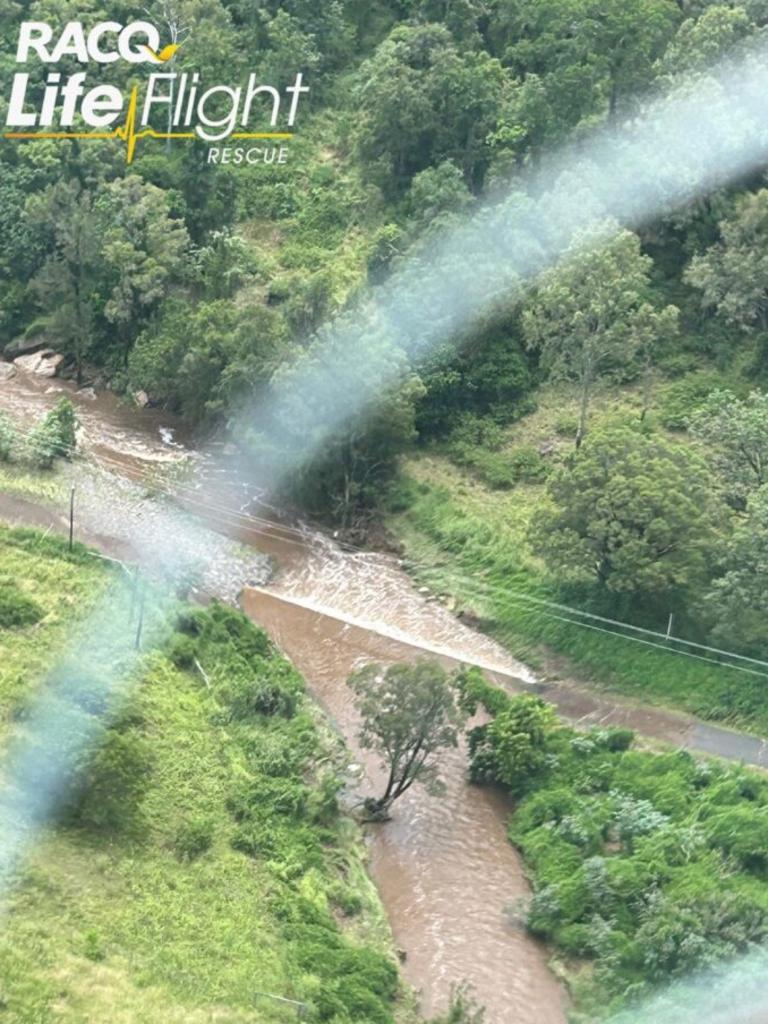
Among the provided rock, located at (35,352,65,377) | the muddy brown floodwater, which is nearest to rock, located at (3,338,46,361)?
rock, located at (35,352,65,377)

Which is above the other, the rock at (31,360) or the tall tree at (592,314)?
the tall tree at (592,314)

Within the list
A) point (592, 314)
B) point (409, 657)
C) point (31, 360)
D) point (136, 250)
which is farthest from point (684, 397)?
point (31, 360)

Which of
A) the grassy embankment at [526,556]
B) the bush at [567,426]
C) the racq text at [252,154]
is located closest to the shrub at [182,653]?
the grassy embankment at [526,556]

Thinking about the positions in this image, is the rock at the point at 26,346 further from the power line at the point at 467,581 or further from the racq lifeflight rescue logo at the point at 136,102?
the power line at the point at 467,581

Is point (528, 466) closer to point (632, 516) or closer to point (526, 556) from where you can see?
point (526, 556)

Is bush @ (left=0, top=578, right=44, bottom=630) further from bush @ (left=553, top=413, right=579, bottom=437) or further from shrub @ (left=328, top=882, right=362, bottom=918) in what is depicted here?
bush @ (left=553, top=413, right=579, bottom=437)

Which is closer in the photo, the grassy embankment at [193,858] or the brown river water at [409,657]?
the grassy embankment at [193,858]
